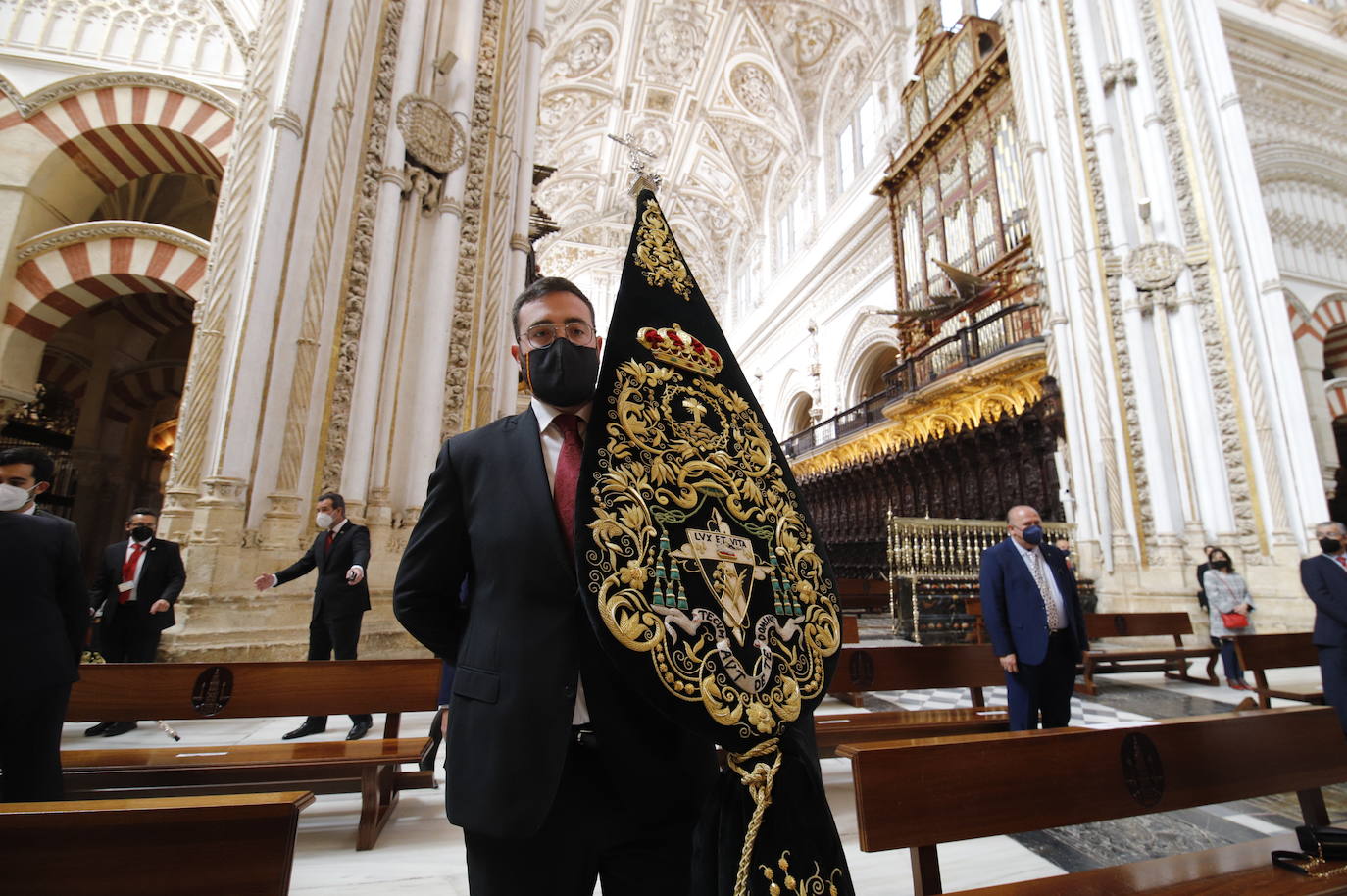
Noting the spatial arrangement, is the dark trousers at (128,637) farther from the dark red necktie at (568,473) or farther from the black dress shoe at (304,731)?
the dark red necktie at (568,473)

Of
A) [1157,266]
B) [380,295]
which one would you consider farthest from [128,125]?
[1157,266]

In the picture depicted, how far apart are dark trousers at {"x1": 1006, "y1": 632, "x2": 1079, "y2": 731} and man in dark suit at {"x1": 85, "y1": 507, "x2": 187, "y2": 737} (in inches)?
173

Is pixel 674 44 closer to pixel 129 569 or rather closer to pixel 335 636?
pixel 129 569

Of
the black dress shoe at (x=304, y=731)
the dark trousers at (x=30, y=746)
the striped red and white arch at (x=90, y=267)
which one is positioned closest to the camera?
the dark trousers at (x=30, y=746)

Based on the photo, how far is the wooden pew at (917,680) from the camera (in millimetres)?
2678

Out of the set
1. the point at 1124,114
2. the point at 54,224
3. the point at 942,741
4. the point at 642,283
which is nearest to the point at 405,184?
the point at 54,224

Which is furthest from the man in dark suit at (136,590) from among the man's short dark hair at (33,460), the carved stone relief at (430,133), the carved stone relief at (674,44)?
the carved stone relief at (674,44)

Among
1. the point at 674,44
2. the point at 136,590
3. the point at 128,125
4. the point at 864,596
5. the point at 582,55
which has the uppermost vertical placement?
the point at 674,44

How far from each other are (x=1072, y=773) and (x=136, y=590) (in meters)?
4.44

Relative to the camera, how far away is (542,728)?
2.62 ft

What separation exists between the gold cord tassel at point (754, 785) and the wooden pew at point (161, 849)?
2.38 ft

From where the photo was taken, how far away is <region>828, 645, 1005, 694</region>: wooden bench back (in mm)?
2891

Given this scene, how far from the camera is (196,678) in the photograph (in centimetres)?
225

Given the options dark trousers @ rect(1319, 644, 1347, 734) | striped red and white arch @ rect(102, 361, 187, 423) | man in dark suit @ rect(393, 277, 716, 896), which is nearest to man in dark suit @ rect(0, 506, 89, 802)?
man in dark suit @ rect(393, 277, 716, 896)
